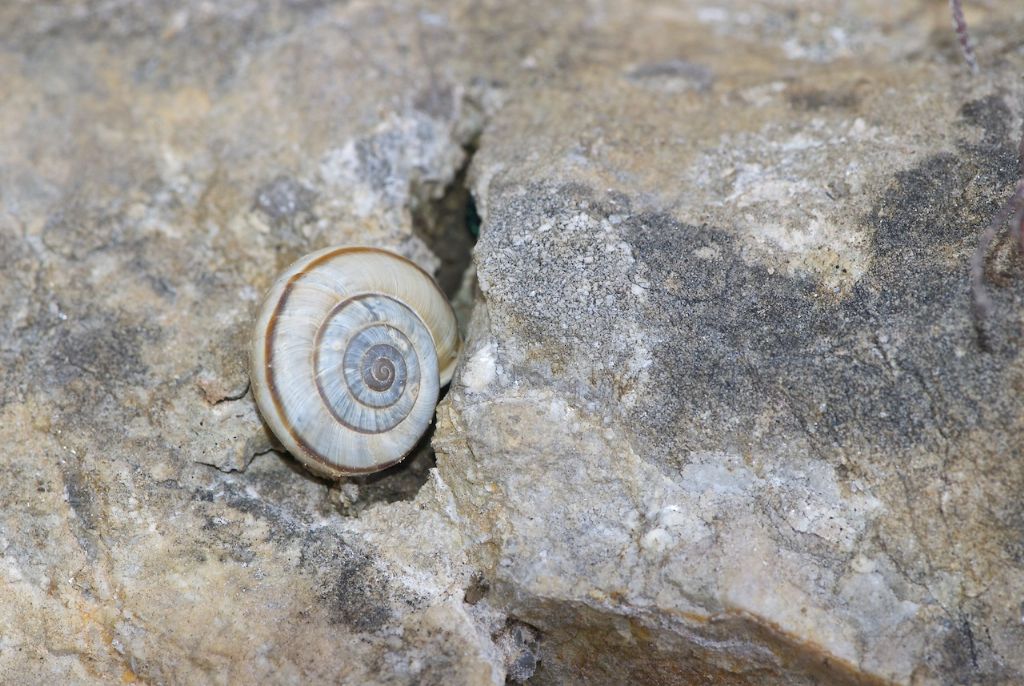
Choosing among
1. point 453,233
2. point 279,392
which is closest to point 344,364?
point 279,392

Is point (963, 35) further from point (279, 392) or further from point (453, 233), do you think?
point (279, 392)

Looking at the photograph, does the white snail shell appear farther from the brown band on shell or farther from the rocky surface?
the rocky surface

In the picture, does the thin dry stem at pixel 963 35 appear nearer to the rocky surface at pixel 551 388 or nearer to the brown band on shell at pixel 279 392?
the rocky surface at pixel 551 388

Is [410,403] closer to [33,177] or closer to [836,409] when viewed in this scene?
[836,409]

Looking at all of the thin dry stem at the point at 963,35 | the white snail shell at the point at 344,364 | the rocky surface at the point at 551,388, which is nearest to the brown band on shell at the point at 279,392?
the white snail shell at the point at 344,364

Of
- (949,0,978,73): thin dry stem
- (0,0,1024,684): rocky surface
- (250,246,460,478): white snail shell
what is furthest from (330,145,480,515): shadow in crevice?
(949,0,978,73): thin dry stem

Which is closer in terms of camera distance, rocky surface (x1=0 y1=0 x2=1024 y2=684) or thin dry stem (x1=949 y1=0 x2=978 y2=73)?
rocky surface (x1=0 y1=0 x2=1024 y2=684)
